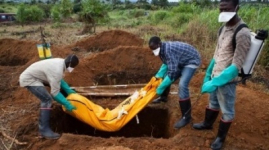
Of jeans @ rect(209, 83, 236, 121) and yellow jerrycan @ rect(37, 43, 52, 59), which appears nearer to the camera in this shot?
jeans @ rect(209, 83, 236, 121)

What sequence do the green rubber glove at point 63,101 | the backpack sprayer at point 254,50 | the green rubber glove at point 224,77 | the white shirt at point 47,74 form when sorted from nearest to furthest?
the backpack sprayer at point 254,50 → the green rubber glove at point 224,77 → the white shirt at point 47,74 → the green rubber glove at point 63,101

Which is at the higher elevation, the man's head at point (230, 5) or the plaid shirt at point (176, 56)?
the man's head at point (230, 5)

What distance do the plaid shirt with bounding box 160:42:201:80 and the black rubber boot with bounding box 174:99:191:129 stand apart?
1.51 ft

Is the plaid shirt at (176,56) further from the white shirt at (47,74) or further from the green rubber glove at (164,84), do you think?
the white shirt at (47,74)

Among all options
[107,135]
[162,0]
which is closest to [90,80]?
[107,135]

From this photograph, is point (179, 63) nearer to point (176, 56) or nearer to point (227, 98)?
point (176, 56)

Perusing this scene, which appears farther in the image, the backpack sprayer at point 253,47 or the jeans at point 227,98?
the jeans at point 227,98

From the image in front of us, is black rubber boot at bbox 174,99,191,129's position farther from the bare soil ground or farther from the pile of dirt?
the pile of dirt

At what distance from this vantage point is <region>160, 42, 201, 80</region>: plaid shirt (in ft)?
13.2

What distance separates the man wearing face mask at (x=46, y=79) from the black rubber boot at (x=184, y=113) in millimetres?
1786

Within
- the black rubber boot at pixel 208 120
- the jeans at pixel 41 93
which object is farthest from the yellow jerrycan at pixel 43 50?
the black rubber boot at pixel 208 120

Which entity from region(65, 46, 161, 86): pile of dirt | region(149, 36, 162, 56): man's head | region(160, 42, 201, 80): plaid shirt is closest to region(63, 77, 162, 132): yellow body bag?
region(160, 42, 201, 80): plaid shirt

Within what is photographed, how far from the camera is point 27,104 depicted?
5172 millimetres

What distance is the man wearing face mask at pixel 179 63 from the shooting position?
13.2ft
